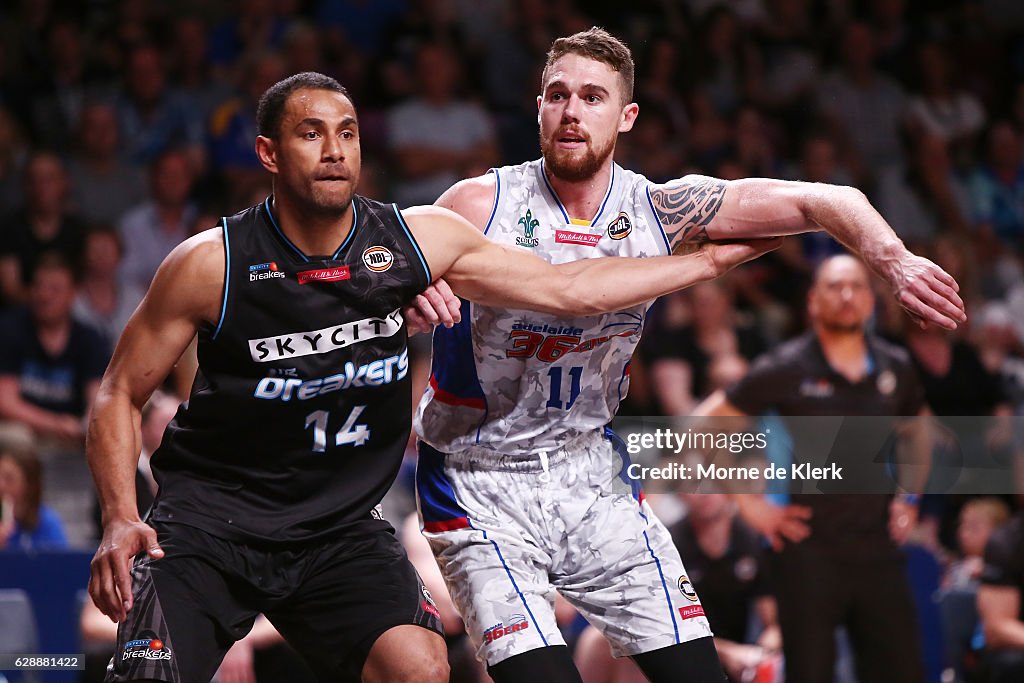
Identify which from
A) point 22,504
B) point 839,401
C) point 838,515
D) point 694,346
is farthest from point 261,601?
point 694,346

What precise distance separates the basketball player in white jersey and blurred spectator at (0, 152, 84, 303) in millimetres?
4141

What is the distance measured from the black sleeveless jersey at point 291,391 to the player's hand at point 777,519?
2649mm

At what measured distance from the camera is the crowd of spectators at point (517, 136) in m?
7.56

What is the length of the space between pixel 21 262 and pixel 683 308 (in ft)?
13.1

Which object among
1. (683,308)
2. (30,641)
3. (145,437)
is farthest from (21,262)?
(683,308)

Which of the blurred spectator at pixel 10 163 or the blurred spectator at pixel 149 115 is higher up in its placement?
the blurred spectator at pixel 149 115

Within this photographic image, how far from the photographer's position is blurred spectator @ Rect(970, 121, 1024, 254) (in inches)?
367

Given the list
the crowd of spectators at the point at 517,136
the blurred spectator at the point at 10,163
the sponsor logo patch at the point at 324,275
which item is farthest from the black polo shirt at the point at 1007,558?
the blurred spectator at the point at 10,163

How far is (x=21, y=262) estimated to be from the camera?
763 centimetres

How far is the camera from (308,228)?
3783 mm

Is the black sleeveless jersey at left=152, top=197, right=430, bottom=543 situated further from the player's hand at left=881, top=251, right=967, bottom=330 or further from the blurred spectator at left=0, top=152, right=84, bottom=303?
the blurred spectator at left=0, top=152, right=84, bottom=303

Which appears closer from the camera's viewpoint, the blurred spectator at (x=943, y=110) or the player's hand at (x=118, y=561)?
the player's hand at (x=118, y=561)

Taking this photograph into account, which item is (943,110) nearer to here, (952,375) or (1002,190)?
(1002,190)

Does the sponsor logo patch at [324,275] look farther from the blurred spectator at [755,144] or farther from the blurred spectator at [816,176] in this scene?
the blurred spectator at [755,144]
